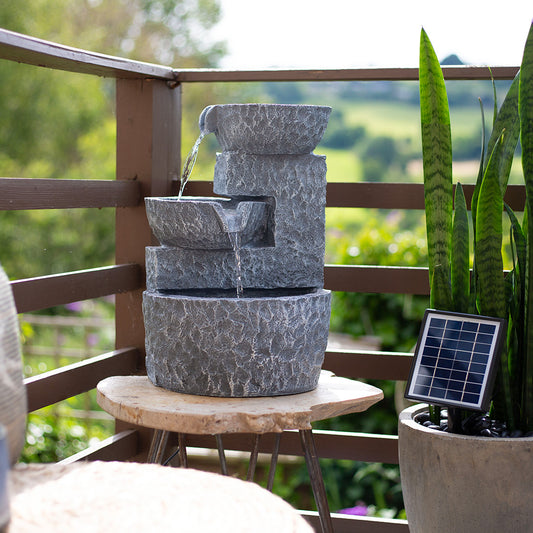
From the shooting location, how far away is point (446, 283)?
5.84 ft

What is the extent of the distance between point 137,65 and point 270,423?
111 centimetres

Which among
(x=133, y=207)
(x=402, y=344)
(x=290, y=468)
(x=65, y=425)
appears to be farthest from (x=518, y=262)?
(x=65, y=425)

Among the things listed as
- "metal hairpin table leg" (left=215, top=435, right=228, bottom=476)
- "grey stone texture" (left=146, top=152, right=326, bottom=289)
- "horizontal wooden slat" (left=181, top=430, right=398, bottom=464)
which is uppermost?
"grey stone texture" (left=146, top=152, right=326, bottom=289)

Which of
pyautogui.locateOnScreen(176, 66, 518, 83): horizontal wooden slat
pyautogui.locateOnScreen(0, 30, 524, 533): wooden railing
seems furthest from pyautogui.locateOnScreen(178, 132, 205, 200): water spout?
pyautogui.locateOnScreen(176, 66, 518, 83): horizontal wooden slat

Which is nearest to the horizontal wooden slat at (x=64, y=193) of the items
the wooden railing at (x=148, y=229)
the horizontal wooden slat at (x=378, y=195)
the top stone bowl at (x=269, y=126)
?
the wooden railing at (x=148, y=229)

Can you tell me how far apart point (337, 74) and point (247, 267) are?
2.32 feet

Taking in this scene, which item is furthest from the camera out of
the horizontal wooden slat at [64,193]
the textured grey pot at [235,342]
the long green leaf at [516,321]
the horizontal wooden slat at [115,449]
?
the horizontal wooden slat at [115,449]

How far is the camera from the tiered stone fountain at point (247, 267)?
161 cm

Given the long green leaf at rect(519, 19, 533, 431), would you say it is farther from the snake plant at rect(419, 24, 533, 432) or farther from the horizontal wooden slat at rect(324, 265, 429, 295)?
the horizontal wooden slat at rect(324, 265, 429, 295)

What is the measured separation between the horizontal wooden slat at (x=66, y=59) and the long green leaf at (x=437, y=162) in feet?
2.62

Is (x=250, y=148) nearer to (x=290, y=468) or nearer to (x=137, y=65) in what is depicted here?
(x=137, y=65)

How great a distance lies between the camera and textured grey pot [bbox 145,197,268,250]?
1.64 metres

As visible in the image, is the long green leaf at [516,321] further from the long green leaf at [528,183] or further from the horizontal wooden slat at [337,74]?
the horizontal wooden slat at [337,74]

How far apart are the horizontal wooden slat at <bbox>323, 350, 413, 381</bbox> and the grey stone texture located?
0.43 metres
